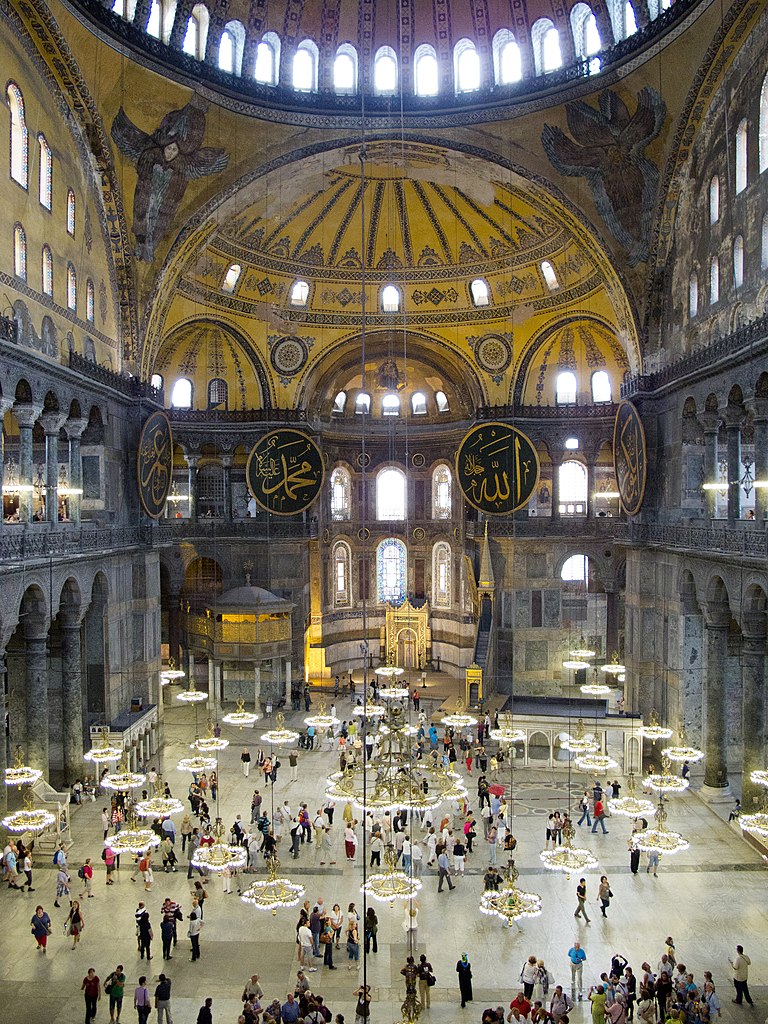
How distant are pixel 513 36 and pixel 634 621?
13037 millimetres

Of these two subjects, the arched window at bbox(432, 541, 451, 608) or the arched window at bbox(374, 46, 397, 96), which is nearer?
the arched window at bbox(374, 46, 397, 96)

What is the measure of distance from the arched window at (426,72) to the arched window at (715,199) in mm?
6449

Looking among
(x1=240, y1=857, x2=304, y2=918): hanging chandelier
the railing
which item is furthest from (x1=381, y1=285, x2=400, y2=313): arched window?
(x1=240, y1=857, x2=304, y2=918): hanging chandelier

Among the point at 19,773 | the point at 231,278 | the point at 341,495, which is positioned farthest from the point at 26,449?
the point at 341,495

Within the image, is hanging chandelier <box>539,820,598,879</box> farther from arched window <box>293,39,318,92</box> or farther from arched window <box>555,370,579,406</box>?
arched window <box>555,370,579,406</box>

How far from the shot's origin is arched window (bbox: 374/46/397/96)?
63.5 feet

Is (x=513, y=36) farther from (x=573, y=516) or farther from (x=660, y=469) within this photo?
(x=573, y=516)

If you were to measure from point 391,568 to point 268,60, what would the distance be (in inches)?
624

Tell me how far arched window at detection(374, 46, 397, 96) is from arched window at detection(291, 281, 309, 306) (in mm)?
6516

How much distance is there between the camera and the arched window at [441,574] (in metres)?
28.6

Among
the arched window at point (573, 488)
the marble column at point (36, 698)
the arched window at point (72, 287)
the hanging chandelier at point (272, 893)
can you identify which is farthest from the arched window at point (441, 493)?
the hanging chandelier at point (272, 893)

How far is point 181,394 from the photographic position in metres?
25.7

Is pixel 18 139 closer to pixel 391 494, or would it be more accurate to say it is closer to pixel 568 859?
pixel 568 859

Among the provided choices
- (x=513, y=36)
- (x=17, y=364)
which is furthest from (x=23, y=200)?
(x=513, y=36)
